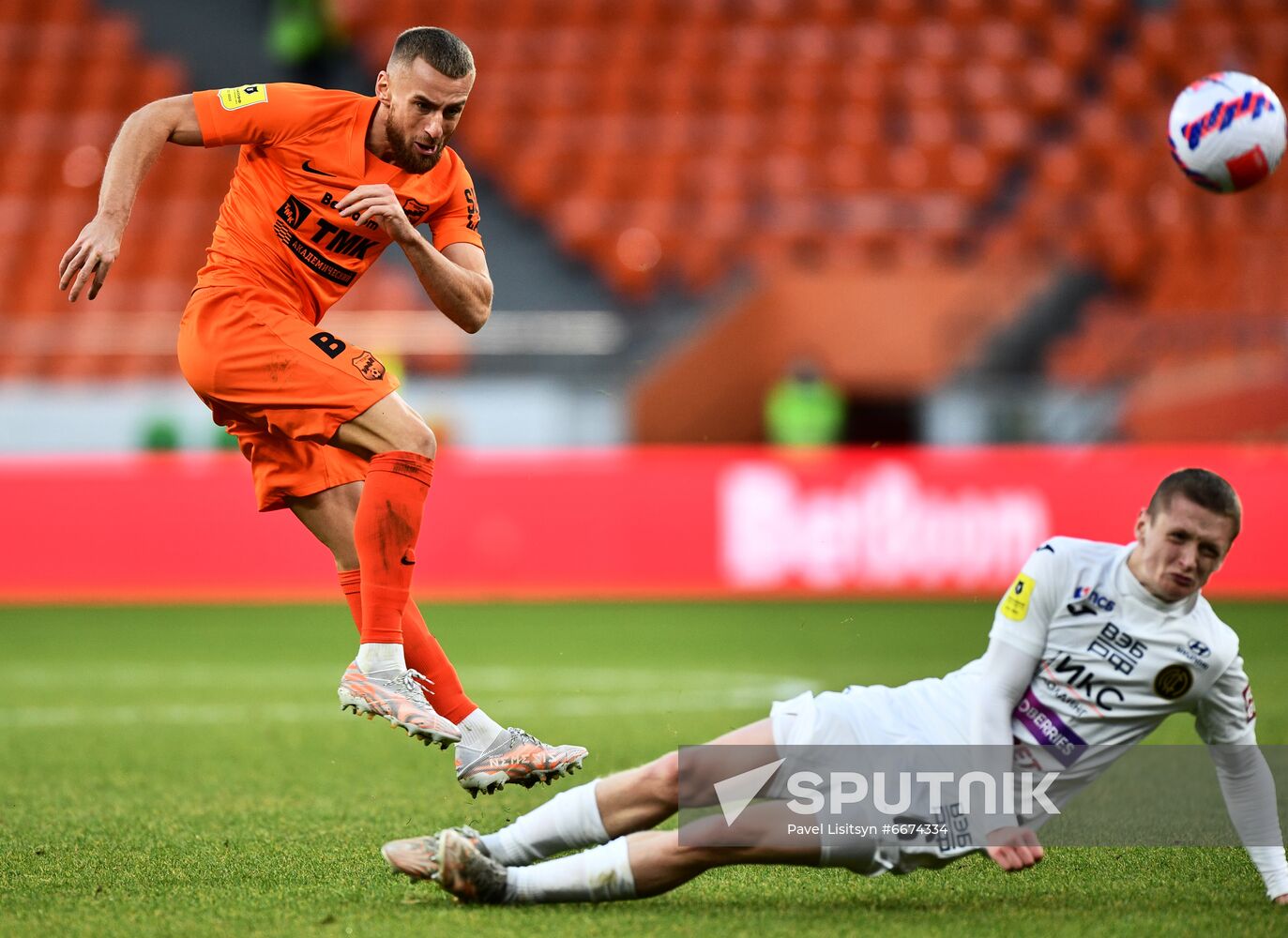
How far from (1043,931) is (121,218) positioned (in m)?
3.23

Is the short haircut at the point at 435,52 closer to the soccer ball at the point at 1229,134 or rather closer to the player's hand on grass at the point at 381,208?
the player's hand on grass at the point at 381,208

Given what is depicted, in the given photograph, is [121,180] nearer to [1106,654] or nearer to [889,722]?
[889,722]

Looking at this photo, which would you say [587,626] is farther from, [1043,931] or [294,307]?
[1043,931]

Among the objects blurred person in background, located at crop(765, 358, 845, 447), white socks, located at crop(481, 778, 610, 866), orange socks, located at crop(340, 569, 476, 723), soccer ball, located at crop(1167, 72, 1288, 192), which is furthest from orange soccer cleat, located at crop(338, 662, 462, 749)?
blurred person in background, located at crop(765, 358, 845, 447)

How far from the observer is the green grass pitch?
430 centimetres

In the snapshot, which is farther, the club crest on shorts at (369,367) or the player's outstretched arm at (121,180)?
the club crest on shorts at (369,367)

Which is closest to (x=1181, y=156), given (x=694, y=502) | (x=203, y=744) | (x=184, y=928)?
(x=184, y=928)

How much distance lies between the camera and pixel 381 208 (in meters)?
4.64

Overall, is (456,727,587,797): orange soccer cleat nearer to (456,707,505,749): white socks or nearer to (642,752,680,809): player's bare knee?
(456,707,505,749): white socks

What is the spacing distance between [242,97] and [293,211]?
1.23ft

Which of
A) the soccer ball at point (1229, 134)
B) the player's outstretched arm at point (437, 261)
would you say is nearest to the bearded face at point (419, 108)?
the player's outstretched arm at point (437, 261)

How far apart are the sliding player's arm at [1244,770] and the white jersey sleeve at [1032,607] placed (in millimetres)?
481

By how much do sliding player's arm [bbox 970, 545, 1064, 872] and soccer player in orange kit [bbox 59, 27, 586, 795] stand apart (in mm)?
1307

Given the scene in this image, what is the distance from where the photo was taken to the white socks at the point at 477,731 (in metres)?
5.02
